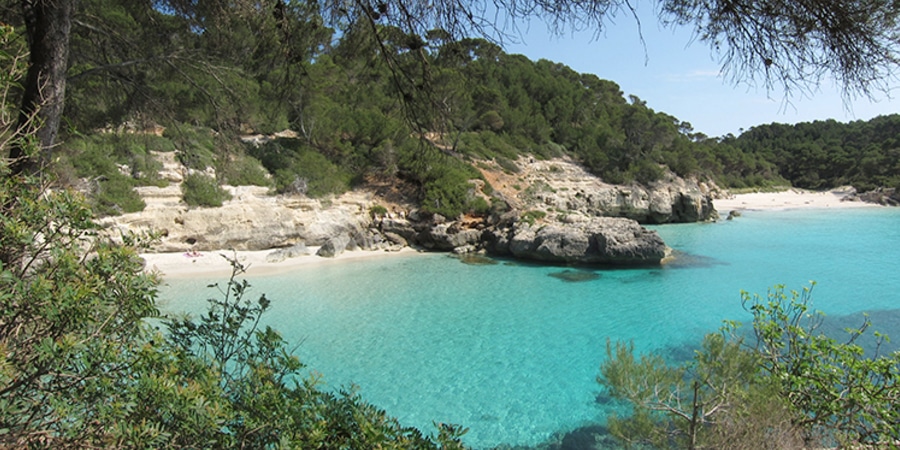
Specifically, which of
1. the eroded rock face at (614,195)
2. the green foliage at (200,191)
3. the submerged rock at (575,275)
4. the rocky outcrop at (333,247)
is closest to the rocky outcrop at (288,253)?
the rocky outcrop at (333,247)

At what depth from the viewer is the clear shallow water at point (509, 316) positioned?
5816mm

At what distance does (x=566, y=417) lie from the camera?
5406mm

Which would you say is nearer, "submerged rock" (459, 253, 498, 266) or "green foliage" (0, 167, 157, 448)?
"green foliage" (0, 167, 157, 448)

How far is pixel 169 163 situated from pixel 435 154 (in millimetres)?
16243

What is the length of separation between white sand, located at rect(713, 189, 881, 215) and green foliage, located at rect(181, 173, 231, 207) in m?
32.7

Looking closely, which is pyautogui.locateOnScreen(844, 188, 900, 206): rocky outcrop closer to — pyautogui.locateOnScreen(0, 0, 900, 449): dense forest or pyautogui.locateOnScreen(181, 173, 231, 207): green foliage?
pyautogui.locateOnScreen(0, 0, 900, 449): dense forest

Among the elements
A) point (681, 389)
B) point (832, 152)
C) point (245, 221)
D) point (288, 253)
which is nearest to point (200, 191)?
point (245, 221)

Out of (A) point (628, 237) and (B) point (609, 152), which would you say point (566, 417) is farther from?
(B) point (609, 152)

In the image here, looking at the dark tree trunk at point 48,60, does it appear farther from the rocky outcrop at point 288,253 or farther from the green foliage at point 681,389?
the rocky outcrop at point 288,253

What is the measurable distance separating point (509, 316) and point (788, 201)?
145 feet

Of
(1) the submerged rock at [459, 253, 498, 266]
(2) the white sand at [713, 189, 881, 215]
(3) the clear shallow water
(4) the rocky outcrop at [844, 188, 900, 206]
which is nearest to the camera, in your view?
(3) the clear shallow water

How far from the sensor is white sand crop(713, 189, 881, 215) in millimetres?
37000

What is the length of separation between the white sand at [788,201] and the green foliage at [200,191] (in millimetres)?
32681

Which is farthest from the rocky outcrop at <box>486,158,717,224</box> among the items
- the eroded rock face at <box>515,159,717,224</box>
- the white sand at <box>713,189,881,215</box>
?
the white sand at <box>713,189,881,215</box>
